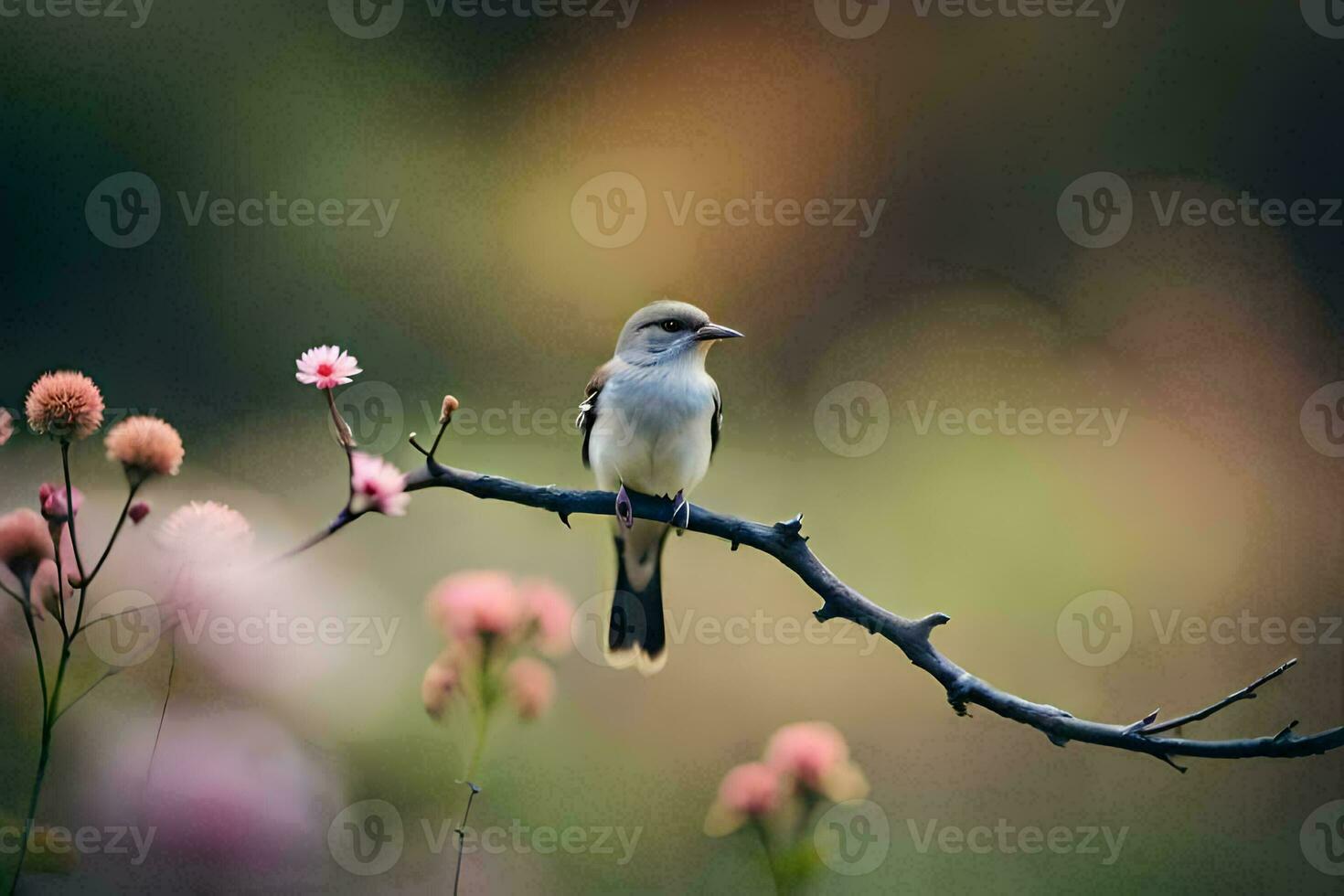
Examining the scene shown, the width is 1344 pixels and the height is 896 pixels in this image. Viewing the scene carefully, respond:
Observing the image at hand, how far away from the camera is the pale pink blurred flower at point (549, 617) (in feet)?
2.74

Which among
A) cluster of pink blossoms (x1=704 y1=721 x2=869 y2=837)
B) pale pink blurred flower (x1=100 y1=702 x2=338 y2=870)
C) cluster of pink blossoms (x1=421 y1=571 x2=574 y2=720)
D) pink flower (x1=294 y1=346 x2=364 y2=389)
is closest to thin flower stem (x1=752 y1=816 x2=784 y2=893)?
cluster of pink blossoms (x1=704 y1=721 x2=869 y2=837)

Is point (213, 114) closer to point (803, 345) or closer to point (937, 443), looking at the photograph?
point (803, 345)

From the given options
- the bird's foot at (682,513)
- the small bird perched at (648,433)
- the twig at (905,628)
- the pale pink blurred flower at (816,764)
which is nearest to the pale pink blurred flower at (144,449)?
the twig at (905,628)

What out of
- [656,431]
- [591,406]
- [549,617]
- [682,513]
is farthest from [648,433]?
[549,617]

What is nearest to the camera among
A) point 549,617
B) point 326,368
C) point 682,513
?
point 326,368

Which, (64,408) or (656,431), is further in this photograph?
(656,431)

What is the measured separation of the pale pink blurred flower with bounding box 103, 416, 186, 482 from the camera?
616mm

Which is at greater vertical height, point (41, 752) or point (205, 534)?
point (205, 534)

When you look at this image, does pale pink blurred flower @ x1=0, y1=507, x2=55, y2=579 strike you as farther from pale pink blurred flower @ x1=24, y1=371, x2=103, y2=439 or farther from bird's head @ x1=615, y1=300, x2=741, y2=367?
bird's head @ x1=615, y1=300, x2=741, y2=367

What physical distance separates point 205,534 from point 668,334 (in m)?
0.76

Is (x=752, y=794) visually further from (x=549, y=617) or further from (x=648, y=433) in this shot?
(x=648, y=433)

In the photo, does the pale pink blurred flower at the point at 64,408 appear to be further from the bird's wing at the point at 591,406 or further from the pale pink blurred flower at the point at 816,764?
the bird's wing at the point at 591,406

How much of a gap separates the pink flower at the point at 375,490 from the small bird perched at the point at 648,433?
553mm

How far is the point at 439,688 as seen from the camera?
0.80m
